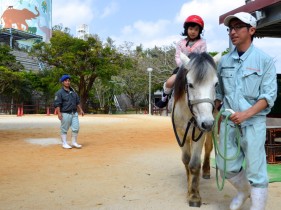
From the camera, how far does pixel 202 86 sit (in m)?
3.14

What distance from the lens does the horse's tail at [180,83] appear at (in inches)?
139

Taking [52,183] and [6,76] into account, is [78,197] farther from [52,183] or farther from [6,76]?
[6,76]

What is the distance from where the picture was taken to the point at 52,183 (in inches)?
193

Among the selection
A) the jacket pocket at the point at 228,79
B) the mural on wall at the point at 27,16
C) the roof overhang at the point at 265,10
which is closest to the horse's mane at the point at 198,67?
the jacket pocket at the point at 228,79

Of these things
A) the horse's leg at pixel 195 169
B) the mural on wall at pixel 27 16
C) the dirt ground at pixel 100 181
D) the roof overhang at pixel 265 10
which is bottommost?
the dirt ground at pixel 100 181

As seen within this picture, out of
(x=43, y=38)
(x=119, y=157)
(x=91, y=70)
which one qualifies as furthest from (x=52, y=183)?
(x=43, y=38)

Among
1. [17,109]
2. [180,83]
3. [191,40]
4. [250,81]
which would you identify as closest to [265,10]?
[191,40]

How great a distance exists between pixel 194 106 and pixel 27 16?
61.2 m

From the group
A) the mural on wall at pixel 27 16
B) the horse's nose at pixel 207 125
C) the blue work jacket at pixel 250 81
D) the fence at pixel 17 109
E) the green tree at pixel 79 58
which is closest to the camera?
the blue work jacket at pixel 250 81

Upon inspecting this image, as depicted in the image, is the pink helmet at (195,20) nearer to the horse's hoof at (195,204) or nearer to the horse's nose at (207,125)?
the horse's nose at (207,125)

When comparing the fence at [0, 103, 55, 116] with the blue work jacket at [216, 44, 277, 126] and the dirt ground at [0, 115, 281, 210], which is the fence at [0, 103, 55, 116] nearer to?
the dirt ground at [0, 115, 281, 210]

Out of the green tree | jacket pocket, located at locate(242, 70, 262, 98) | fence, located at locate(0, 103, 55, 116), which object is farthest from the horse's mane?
fence, located at locate(0, 103, 55, 116)

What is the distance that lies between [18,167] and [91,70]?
2567 cm

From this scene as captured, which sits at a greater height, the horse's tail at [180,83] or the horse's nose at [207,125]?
the horse's tail at [180,83]
